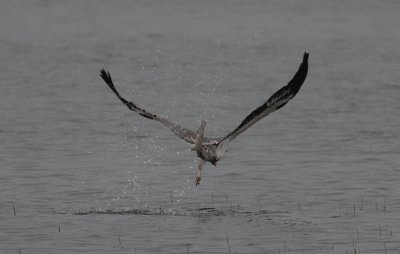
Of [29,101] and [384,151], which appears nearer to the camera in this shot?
[384,151]

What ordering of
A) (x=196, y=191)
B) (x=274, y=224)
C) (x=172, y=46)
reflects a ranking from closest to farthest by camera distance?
(x=274, y=224) → (x=196, y=191) → (x=172, y=46)

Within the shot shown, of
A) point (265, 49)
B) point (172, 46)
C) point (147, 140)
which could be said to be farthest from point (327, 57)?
point (147, 140)

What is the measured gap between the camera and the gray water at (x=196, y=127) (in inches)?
612

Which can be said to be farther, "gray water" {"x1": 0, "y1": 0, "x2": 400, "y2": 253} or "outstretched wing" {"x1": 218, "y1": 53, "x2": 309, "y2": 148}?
"gray water" {"x1": 0, "y1": 0, "x2": 400, "y2": 253}

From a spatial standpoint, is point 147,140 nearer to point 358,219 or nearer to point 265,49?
point 358,219

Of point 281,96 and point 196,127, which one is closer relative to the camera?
point 281,96

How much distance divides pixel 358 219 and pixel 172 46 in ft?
91.7

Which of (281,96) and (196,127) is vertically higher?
(196,127)

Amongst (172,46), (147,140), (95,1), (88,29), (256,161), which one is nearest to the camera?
(256,161)

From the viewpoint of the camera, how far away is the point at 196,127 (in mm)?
26891

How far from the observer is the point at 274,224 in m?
15.9

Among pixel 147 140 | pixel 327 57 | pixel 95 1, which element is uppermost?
pixel 95 1

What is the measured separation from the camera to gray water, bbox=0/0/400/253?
51.0 feet

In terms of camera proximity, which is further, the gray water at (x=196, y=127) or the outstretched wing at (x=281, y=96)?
the gray water at (x=196, y=127)
